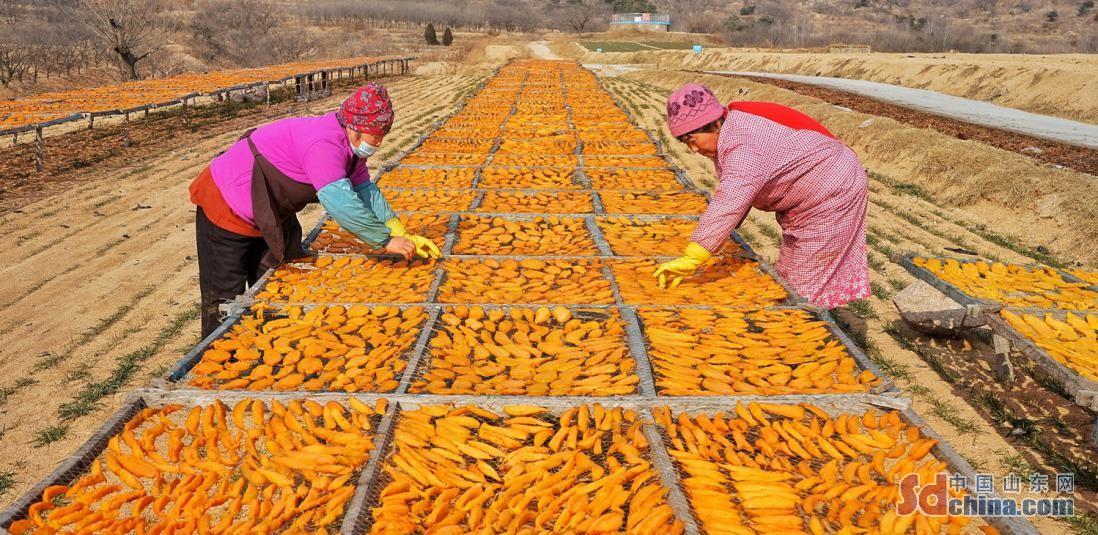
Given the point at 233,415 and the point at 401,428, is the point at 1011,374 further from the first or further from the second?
the point at 233,415

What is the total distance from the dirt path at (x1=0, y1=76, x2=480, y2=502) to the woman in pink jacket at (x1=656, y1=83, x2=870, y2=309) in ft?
13.2

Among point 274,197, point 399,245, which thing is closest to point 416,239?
point 399,245

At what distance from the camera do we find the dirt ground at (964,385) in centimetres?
383

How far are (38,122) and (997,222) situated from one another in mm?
16204

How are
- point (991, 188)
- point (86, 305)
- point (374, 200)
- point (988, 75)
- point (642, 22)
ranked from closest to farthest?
point (374, 200) < point (86, 305) < point (991, 188) < point (988, 75) < point (642, 22)

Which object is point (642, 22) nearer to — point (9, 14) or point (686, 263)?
point (9, 14)

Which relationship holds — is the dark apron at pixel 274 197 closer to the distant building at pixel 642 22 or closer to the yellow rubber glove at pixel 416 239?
the yellow rubber glove at pixel 416 239

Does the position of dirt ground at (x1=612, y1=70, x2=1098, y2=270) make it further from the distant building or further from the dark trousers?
the distant building

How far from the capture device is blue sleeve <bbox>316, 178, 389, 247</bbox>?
3.65 meters

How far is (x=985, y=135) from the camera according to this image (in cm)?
1309

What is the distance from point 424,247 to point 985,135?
44.1 feet

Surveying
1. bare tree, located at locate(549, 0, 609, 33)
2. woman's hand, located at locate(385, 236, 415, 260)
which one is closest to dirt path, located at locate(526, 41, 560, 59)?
bare tree, located at locate(549, 0, 609, 33)

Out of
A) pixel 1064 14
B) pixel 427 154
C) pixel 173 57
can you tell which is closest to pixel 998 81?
pixel 427 154

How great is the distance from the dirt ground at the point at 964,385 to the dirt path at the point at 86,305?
555cm
